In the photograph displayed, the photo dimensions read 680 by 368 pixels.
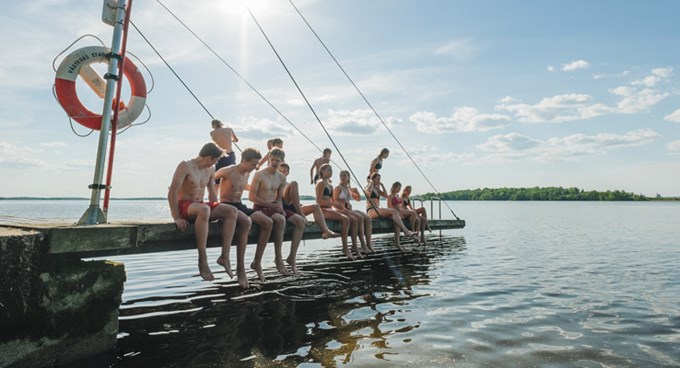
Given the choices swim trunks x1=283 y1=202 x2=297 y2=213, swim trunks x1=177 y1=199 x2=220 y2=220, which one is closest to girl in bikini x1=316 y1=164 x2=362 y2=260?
swim trunks x1=283 y1=202 x2=297 y2=213

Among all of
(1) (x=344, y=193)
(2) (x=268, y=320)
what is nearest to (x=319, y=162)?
(1) (x=344, y=193)

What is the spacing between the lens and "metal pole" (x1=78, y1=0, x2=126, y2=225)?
5.11 metres

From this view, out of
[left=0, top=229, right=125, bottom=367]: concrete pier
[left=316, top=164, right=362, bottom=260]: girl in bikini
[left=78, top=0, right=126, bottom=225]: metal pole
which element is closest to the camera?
[left=0, top=229, right=125, bottom=367]: concrete pier

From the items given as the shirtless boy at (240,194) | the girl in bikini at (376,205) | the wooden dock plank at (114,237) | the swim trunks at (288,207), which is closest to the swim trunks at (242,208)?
the shirtless boy at (240,194)

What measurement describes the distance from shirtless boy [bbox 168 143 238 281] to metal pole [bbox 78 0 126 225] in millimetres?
889

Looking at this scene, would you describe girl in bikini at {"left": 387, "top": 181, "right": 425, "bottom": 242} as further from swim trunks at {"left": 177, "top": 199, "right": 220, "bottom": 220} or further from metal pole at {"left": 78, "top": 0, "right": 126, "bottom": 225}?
metal pole at {"left": 78, "top": 0, "right": 126, "bottom": 225}

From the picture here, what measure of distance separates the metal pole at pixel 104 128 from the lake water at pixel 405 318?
4.17ft

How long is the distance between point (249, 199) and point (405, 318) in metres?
3.30

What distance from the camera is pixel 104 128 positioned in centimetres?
561

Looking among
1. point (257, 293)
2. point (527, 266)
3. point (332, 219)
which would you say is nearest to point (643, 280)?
point (527, 266)

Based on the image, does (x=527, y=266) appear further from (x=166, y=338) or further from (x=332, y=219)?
(x=166, y=338)

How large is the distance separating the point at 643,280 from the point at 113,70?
37.4 feet

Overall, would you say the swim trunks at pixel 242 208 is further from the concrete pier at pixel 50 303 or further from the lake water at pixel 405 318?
the concrete pier at pixel 50 303

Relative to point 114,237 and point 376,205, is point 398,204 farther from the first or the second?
point 114,237
